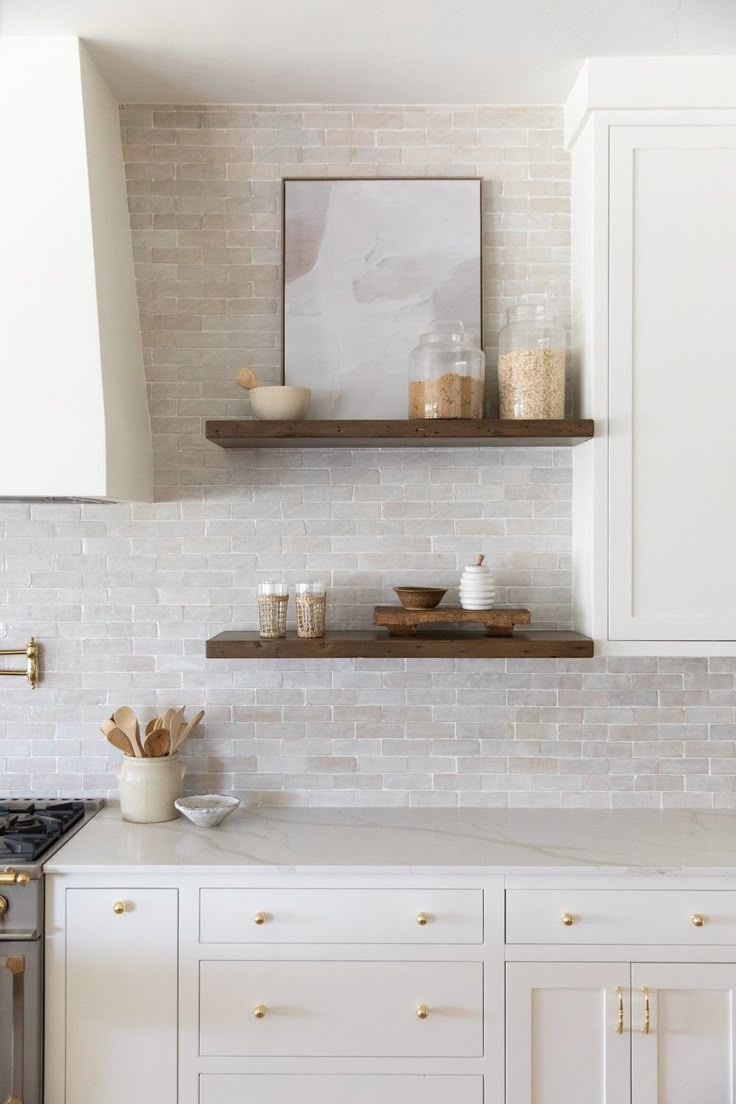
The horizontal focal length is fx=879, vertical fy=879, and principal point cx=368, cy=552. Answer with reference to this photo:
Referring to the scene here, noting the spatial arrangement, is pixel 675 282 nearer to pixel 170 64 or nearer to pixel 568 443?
pixel 568 443

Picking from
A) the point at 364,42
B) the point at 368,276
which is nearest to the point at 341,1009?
the point at 368,276

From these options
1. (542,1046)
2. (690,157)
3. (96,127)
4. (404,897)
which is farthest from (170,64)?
A: (542,1046)

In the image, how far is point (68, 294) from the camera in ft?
6.84

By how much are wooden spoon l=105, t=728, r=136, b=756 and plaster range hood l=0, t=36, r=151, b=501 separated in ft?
2.14

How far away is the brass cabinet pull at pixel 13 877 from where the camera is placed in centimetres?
199

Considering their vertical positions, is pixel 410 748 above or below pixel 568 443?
below

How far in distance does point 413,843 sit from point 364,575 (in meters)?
0.75

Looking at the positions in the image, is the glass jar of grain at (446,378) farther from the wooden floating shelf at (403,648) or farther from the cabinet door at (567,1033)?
the cabinet door at (567,1033)

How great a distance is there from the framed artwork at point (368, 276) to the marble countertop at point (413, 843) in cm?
113

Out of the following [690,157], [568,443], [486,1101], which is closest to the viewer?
[486,1101]

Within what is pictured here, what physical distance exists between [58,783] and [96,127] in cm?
178

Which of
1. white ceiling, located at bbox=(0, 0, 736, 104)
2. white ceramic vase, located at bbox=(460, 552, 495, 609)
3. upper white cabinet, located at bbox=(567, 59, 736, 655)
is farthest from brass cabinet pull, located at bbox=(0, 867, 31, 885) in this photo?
white ceiling, located at bbox=(0, 0, 736, 104)

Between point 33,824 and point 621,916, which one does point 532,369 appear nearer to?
point 621,916

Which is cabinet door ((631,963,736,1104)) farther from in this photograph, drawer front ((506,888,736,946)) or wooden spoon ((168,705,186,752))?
wooden spoon ((168,705,186,752))
